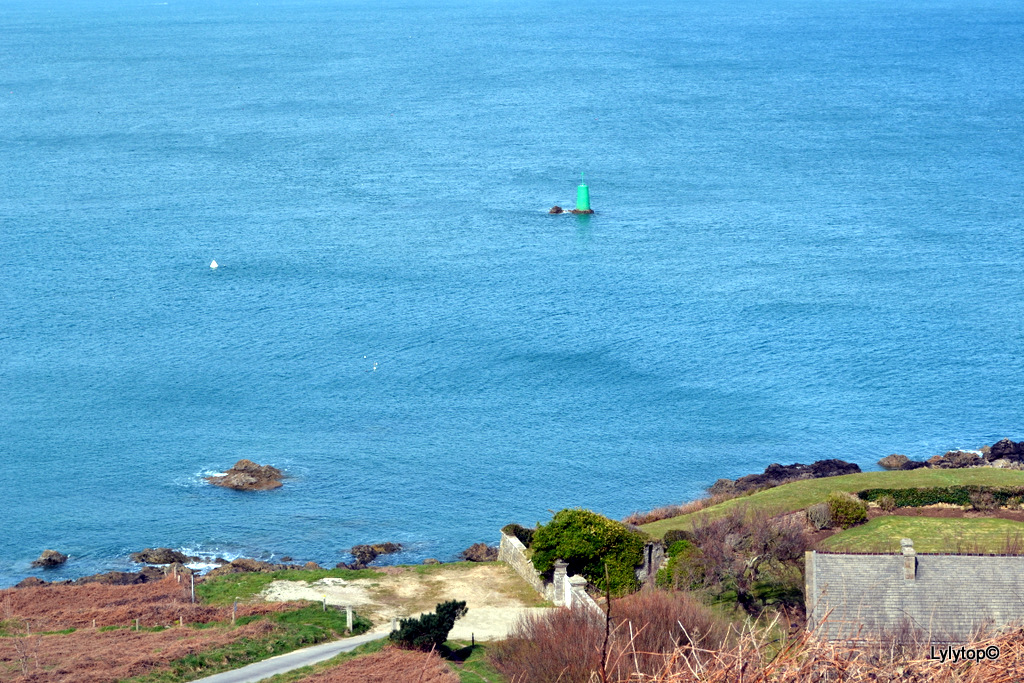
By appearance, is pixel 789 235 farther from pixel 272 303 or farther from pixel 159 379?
pixel 159 379

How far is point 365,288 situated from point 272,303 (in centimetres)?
819

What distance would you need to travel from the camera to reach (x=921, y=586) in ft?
124

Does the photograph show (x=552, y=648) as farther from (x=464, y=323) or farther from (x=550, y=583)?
(x=464, y=323)

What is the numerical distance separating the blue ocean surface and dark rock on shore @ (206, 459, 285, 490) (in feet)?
3.37

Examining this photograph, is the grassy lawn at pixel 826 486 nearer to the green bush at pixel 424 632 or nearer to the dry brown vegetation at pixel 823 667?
the green bush at pixel 424 632

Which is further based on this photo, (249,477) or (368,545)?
(249,477)

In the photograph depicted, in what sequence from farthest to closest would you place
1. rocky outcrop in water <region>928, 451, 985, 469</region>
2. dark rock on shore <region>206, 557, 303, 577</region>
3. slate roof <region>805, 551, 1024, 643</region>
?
rocky outcrop in water <region>928, 451, 985, 469</region>
dark rock on shore <region>206, 557, 303, 577</region>
slate roof <region>805, 551, 1024, 643</region>

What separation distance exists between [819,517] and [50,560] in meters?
38.3

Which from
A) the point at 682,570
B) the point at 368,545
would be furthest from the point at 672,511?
the point at 682,570

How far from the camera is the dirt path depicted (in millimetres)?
44281

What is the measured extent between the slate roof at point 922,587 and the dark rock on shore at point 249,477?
132 ft

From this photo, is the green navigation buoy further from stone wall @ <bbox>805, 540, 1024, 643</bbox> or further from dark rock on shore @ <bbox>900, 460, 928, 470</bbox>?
stone wall @ <bbox>805, 540, 1024, 643</bbox>

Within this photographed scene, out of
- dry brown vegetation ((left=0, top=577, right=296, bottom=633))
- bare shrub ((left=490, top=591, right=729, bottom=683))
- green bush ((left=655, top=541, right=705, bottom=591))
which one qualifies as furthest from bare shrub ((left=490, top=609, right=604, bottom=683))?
dry brown vegetation ((left=0, top=577, right=296, bottom=633))

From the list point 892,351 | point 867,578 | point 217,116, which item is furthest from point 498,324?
point 217,116
